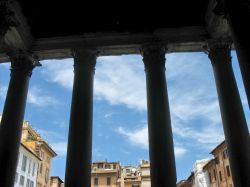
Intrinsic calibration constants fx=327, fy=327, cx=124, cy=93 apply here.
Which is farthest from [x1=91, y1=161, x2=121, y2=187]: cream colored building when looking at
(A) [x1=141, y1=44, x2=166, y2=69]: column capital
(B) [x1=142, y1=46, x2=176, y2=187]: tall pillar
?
(B) [x1=142, y1=46, x2=176, y2=187]: tall pillar

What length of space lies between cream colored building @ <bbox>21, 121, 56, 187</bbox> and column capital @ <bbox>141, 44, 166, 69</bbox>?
2516 inches

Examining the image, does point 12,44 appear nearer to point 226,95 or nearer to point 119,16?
point 119,16

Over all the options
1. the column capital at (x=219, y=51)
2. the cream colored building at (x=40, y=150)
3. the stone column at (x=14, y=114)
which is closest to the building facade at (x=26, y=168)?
the cream colored building at (x=40, y=150)

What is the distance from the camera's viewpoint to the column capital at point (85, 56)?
71.7 ft

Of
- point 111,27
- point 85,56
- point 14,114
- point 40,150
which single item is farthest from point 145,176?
point 14,114

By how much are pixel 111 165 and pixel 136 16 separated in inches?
3890

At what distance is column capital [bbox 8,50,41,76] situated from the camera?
2227cm

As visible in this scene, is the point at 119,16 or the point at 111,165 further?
the point at 111,165

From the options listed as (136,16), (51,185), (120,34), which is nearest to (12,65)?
(120,34)

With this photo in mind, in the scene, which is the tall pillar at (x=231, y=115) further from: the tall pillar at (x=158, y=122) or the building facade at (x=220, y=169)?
the building facade at (x=220, y=169)

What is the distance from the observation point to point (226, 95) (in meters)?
19.5

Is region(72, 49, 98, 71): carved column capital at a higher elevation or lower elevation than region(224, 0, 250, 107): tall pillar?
higher

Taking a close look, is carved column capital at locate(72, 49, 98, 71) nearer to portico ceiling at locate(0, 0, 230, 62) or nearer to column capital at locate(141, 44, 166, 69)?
portico ceiling at locate(0, 0, 230, 62)

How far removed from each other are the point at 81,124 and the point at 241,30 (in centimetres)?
1017
